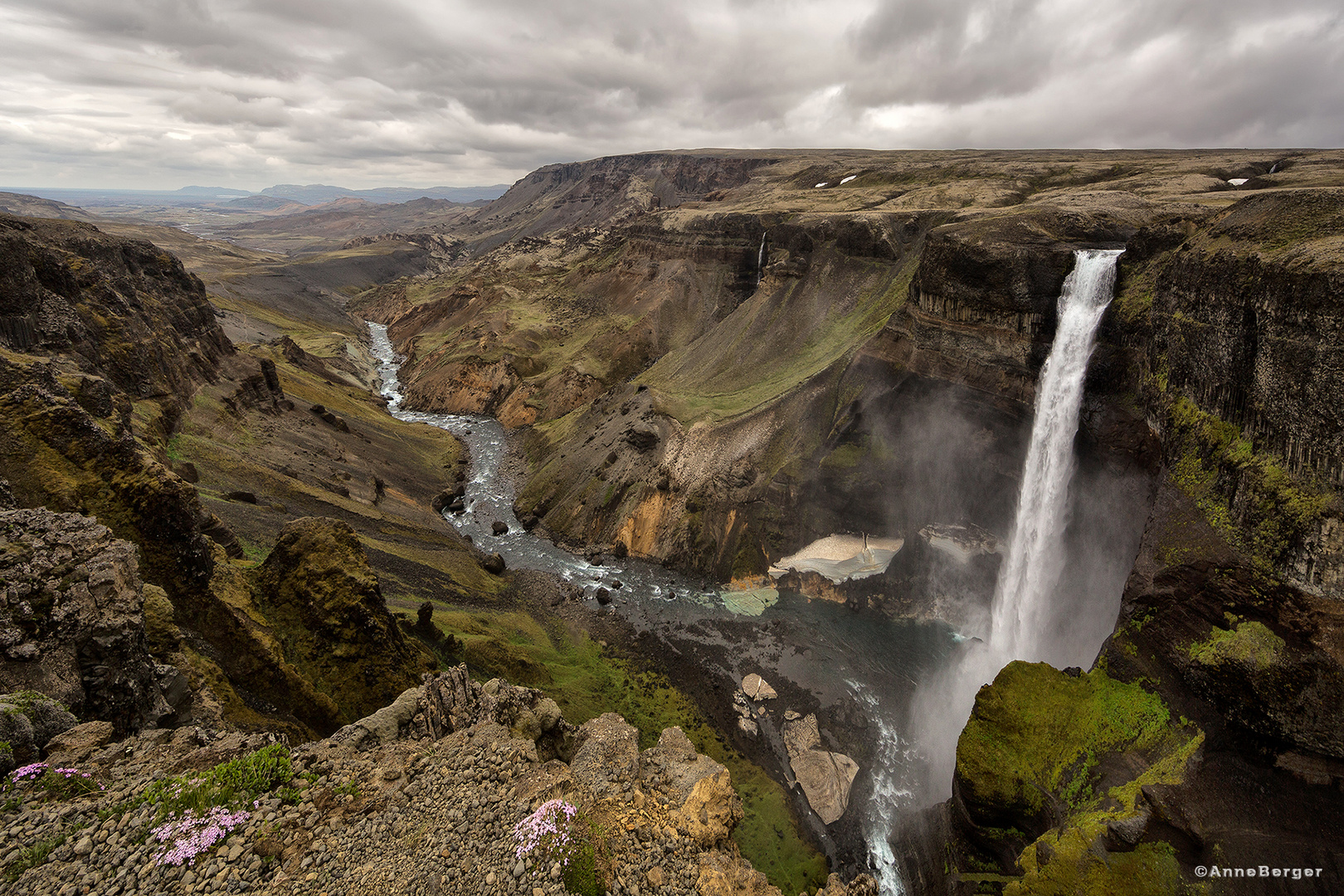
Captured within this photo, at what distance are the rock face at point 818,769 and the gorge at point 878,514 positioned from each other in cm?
14

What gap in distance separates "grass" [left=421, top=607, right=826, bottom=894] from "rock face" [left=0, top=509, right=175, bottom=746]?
51.9ft

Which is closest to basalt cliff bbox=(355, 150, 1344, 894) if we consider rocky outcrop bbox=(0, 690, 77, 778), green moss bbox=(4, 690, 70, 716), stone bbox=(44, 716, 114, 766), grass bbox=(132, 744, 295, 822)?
grass bbox=(132, 744, 295, 822)

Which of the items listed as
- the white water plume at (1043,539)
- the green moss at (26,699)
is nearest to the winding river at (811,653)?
the white water plume at (1043,539)

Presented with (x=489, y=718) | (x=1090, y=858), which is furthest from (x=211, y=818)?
(x=1090, y=858)

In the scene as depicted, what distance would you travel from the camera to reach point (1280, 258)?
1758 cm

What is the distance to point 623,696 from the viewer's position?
3061 centimetres

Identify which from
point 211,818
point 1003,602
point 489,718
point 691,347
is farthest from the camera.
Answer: point 691,347

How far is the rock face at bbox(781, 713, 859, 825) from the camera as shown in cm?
2502

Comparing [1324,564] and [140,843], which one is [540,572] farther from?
[1324,564]

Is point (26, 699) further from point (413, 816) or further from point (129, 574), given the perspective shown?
point (413, 816)

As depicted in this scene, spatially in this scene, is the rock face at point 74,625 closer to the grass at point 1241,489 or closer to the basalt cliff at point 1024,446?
the basalt cliff at point 1024,446

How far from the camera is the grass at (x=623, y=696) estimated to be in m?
22.9

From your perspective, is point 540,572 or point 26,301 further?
point 540,572

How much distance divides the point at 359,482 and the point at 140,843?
39721mm
